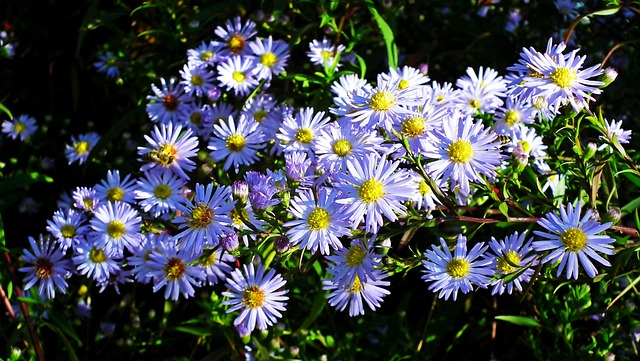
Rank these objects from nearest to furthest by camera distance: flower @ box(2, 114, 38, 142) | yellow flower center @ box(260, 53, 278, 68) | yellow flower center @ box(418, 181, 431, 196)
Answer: yellow flower center @ box(418, 181, 431, 196), yellow flower center @ box(260, 53, 278, 68), flower @ box(2, 114, 38, 142)

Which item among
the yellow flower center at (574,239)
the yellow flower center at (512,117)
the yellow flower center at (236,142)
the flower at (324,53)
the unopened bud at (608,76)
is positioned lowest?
the yellow flower center at (574,239)

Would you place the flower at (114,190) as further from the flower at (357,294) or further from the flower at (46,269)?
the flower at (357,294)

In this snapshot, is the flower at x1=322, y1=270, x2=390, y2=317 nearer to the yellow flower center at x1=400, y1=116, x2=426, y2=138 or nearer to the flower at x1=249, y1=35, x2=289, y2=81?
the yellow flower center at x1=400, y1=116, x2=426, y2=138

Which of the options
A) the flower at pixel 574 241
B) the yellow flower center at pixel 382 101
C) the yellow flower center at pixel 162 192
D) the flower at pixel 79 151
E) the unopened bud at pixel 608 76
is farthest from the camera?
the flower at pixel 79 151

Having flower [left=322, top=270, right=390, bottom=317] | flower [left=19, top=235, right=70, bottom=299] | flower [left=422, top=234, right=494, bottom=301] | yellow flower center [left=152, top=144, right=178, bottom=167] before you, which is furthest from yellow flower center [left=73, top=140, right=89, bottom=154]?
flower [left=422, top=234, right=494, bottom=301]

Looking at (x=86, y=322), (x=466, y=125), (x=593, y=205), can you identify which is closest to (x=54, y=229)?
(x=86, y=322)

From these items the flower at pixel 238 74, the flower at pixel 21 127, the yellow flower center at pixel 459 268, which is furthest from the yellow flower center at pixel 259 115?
the flower at pixel 21 127
